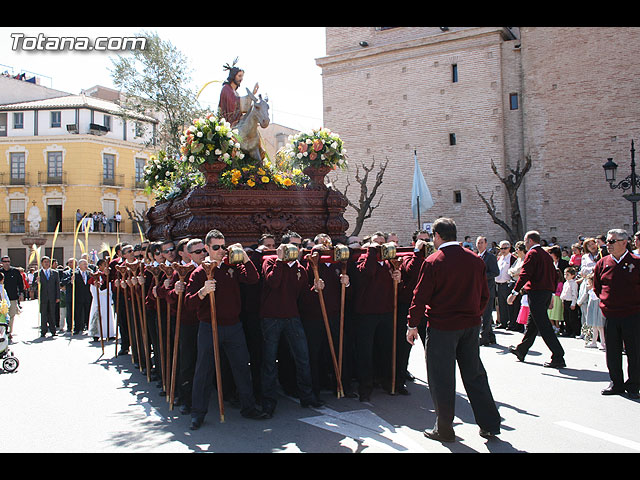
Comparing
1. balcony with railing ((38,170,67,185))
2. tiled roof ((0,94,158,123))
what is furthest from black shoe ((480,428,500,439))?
balcony with railing ((38,170,67,185))

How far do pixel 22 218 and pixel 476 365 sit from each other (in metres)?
42.3

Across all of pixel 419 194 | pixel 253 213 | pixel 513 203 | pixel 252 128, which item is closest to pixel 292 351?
pixel 253 213

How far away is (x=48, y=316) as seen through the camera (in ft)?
47.7

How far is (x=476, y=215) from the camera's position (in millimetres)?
30109

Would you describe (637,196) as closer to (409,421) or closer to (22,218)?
(409,421)

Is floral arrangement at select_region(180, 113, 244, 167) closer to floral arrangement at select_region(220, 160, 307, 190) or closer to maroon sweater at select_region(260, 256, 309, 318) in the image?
floral arrangement at select_region(220, 160, 307, 190)

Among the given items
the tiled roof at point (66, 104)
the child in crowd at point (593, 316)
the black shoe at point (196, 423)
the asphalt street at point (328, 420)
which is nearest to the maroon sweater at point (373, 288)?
the asphalt street at point (328, 420)

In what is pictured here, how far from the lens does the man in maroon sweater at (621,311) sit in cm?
725

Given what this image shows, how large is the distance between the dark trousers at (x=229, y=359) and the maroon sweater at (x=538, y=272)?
471 centimetres

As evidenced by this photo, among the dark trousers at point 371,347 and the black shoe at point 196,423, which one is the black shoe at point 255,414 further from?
the dark trousers at point 371,347

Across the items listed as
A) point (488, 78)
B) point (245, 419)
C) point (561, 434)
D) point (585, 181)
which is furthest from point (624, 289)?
point (488, 78)

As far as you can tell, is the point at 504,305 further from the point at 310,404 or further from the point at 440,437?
the point at 440,437

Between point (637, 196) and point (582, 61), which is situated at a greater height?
point (582, 61)

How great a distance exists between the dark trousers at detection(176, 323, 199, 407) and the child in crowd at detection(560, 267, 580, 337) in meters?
8.25
